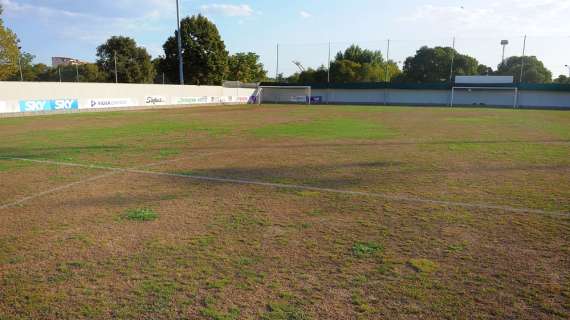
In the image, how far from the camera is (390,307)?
329cm

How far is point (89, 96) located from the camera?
32031 mm

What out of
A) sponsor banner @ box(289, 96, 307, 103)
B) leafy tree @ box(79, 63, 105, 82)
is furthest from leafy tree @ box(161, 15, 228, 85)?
leafy tree @ box(79, 63, 105, 82)

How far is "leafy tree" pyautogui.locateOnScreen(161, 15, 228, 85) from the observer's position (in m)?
56.7

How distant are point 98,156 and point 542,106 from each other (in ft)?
178

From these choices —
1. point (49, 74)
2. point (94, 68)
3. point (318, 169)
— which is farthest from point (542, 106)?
point (49, 74)

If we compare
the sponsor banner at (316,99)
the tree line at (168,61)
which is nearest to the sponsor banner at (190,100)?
the tree line at (168,61)

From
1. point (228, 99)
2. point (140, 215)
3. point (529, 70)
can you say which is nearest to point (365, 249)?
point (140, 215)

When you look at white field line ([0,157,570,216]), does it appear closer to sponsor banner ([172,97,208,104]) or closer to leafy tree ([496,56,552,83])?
sponsor banner ([172,97,208,104])

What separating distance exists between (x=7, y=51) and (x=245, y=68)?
3713 cm

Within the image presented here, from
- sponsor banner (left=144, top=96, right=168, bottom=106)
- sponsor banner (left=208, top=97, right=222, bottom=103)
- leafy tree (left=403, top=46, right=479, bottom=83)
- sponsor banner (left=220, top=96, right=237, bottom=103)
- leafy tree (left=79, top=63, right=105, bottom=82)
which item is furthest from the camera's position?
leafy tree (left=403, top=46, right=479, bottom=83)

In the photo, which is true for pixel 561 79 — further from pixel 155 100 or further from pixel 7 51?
pixel 7 51

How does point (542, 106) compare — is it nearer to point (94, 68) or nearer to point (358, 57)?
point (358, 57)

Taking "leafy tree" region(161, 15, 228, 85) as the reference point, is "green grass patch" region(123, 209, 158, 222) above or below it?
below

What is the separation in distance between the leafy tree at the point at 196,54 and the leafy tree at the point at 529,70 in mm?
54278
